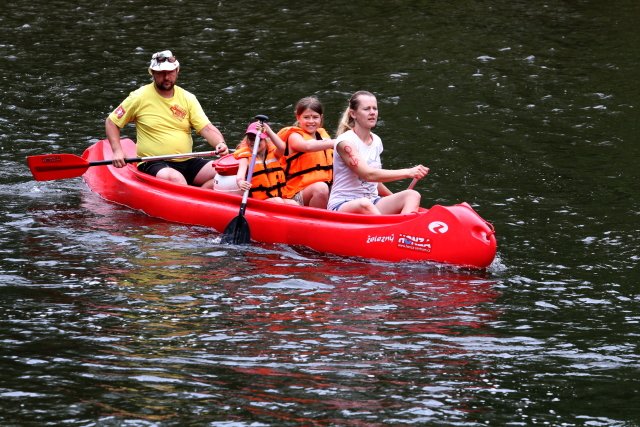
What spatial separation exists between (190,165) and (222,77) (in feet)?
15.5

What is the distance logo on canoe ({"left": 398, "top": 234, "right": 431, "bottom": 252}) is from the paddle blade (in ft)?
11.9

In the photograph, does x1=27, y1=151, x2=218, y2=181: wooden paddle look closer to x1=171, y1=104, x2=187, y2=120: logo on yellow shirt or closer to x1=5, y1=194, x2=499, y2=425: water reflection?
x1=171, y1=104, x2=187, y2=120: logo on yellow shirt

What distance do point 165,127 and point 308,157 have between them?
1.71 m

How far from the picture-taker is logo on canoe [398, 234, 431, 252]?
890 cm

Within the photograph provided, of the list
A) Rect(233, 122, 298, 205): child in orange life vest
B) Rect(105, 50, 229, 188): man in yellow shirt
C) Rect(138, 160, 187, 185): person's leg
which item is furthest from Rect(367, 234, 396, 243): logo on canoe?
Rect(138, 160, 187, 185): person's leg

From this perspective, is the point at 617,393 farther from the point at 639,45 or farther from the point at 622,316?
the point at 639,45

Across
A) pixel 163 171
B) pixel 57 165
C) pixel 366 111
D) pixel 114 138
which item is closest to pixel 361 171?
pixel 366 111

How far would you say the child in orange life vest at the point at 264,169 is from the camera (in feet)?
33.0

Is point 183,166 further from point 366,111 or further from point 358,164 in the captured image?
point 366,111

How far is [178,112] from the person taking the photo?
1098 centimetres

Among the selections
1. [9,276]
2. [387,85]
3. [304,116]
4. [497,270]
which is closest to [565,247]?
[497,270]

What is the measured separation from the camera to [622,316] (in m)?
7.78

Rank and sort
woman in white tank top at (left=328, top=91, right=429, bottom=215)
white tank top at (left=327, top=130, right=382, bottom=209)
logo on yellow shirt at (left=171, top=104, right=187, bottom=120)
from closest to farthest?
woman in white tank top at (left=328, top=91, right=429, bottom=215)
white tank top at (left=327, top=130, right=382, bottom=209)
logo on yellow shirt at (left=171, top=104, right=187, bottom=120)

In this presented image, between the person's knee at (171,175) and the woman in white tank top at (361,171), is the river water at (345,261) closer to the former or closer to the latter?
the woman in white tank top at (361,171)
